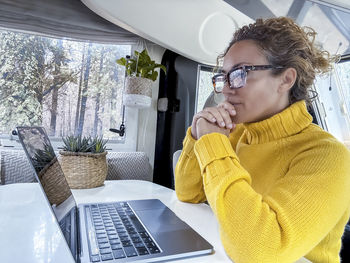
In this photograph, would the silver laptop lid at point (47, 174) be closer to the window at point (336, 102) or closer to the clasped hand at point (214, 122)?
the clasped hand at point (214, 122)

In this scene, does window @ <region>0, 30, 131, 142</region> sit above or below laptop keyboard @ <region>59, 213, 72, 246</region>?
above

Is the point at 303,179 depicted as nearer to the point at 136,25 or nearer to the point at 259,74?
the point at 259,74

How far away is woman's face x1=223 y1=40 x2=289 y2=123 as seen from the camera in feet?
2.63

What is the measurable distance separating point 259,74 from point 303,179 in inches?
14.4

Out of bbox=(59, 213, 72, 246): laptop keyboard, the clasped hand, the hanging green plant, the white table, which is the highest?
the hanging green plant

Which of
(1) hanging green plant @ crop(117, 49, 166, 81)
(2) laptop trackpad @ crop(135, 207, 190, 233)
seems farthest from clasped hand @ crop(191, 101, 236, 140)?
(1) hanging green plant @ crop(117, 49, 166, 81)

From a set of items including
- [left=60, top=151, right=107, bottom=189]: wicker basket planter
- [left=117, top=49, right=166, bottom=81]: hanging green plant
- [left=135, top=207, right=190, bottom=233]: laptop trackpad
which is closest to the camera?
[left=135, top=207, right=190, bottom=233]: laptop trackpad

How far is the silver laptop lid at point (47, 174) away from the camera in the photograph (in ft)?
1.85

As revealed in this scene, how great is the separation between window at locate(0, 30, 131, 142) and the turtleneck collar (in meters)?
1.46

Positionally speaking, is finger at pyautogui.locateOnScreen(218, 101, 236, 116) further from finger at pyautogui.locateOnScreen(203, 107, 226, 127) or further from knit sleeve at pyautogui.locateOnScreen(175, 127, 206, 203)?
knit sleeve at pyautogui.locateOnScreen(175, 127, 206, 203)

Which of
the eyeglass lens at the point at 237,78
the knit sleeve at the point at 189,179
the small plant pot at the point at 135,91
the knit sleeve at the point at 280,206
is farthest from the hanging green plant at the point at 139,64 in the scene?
the knit sleeve at the point at 280,206

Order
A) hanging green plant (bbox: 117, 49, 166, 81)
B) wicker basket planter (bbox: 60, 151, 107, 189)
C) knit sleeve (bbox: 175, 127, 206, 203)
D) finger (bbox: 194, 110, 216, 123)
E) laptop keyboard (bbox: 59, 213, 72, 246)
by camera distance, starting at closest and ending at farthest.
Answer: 1. laptop keyboard (bbox: 59, 213, 72, 246)
2. finger (bbox: 194, 110, 216, 123)
3. knit sleeve (bbox: 175, 127, 206, 203)
4. wicker basket planter (bbox: 60, 151, 107, 189)
5. hanging green plant (bbox: 117, 49, 166, 81)

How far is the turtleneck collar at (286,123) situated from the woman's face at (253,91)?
0.04m

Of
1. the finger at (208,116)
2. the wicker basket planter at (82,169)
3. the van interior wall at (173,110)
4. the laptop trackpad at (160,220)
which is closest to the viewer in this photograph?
the laptop trackpad at (160,220)
